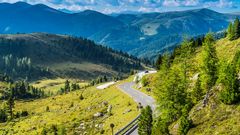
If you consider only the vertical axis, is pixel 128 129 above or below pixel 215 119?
below

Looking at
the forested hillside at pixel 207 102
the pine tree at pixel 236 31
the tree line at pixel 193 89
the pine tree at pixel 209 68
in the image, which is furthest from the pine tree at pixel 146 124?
the pine tree at pixel 236 31

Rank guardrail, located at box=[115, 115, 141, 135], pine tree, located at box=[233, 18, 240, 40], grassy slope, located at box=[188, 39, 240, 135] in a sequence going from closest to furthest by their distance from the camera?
grassy slope, located at box=[188, 39, 240, 135], guardrail, located at box=[115, 115, 141, 135], pine tree, located at box=[233, 18, 240, 40]

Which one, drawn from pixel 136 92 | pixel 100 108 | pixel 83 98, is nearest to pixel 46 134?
pixel 100 108

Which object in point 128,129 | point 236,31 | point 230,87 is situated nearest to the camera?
point 230,87

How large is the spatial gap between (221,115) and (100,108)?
257ft

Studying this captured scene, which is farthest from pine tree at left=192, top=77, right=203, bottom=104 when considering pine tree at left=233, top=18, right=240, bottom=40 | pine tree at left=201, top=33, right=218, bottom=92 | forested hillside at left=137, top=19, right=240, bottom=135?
pine tree at left=233, top=18, right=240, bottom=40

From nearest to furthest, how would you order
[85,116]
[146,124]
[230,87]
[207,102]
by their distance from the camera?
[230,87] → [207,102] → [146,124] → [85,116]

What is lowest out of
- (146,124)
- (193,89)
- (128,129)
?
(128,129)

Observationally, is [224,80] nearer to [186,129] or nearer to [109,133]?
[186,129]

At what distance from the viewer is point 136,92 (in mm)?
133625

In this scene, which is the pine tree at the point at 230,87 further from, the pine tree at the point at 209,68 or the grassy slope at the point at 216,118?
the pine tree at the point at 209,68

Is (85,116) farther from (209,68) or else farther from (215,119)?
(215,119)

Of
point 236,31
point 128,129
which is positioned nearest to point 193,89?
point 128,129

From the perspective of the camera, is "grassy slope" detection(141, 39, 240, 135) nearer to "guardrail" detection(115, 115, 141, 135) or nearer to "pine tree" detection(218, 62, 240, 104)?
"pine tree" detection(218, 62, 240, 104)
